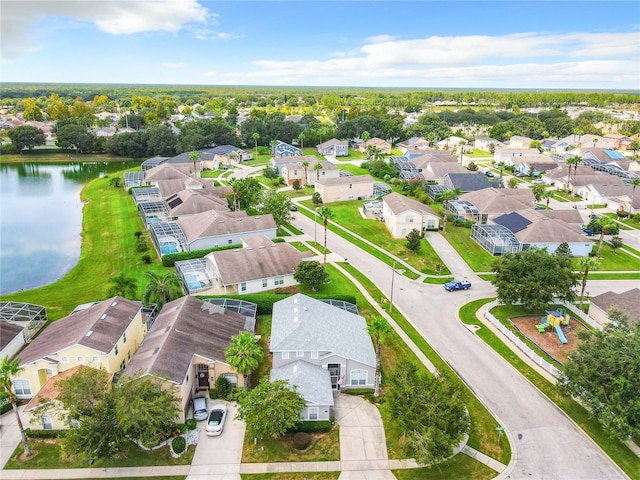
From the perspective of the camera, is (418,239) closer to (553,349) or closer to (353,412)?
(553,349)

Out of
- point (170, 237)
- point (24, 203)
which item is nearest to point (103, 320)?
point (170, 237)

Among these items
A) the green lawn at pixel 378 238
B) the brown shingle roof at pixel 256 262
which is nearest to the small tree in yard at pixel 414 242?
the green lawn at pixel 378 238

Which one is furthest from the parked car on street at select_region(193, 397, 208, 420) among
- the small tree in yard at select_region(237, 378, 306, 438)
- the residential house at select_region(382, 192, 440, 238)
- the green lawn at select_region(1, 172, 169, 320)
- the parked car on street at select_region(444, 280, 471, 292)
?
the residential house at select_region(382, 192, 440, 238)

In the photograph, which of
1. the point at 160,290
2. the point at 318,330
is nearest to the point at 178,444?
the point at 318,330

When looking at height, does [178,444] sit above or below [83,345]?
below

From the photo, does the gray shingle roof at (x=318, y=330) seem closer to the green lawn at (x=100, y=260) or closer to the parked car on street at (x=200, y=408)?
the parked car on street at (x=200, y=408)

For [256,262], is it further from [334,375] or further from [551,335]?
[551,335]
